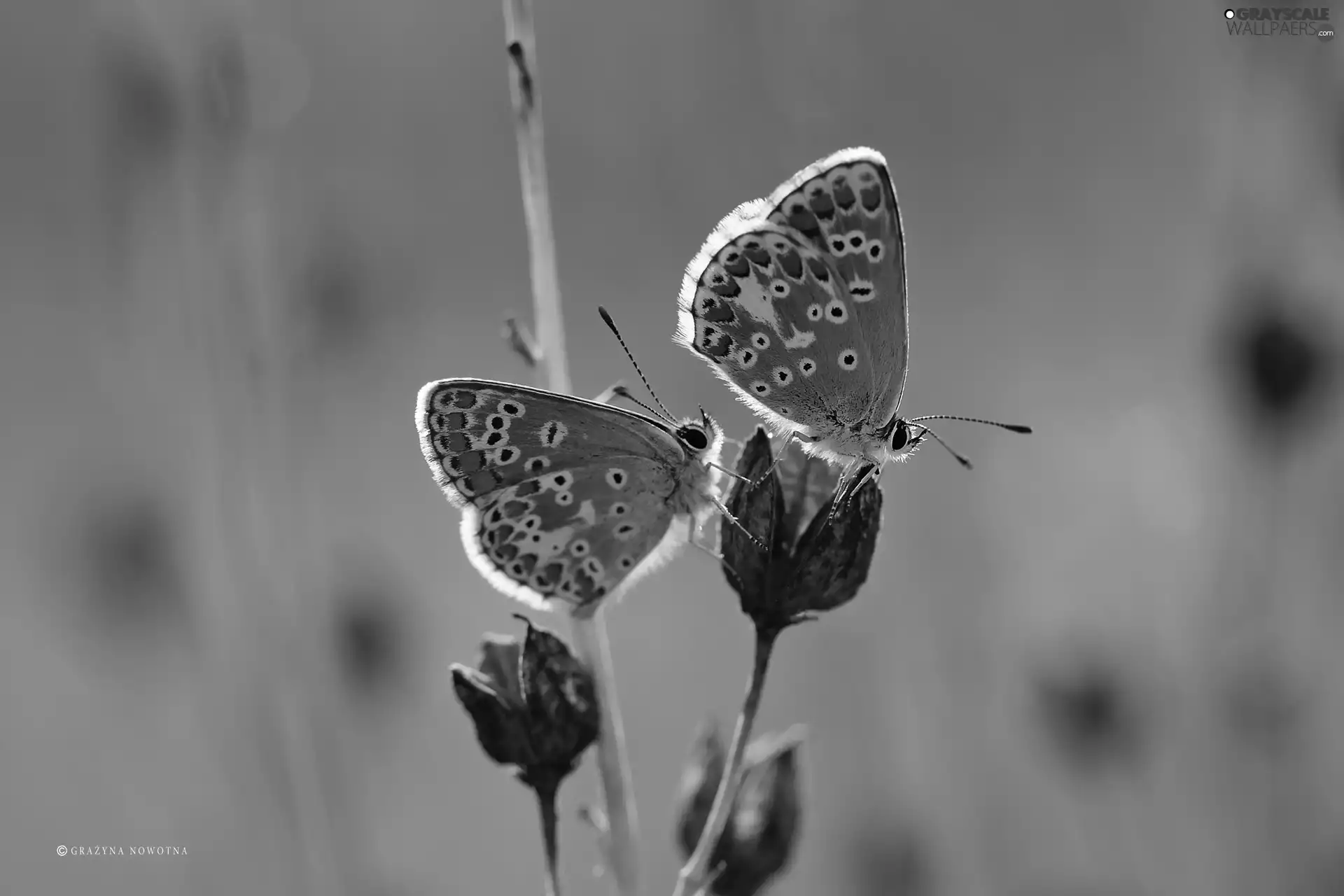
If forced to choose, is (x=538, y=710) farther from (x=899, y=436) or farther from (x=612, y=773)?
(x=899, y=436)

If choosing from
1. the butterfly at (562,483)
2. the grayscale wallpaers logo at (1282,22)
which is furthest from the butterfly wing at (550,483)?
the grayscale wallpaers logo at (1282,22)

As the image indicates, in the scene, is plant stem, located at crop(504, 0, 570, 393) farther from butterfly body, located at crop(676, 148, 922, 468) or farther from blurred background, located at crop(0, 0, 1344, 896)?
blurred background, located at crop(0, 0, 1344, 896)

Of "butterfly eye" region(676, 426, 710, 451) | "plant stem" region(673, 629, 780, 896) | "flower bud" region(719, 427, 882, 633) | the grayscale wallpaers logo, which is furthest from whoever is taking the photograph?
the grayscale wallpaers logo

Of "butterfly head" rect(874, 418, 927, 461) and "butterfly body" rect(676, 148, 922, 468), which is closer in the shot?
"butterfly body" rect(676, 148, 922, 468)

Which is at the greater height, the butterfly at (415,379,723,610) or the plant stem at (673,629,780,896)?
the butterfly at (415,379,723,610)

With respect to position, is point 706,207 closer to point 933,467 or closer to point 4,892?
point 933,467

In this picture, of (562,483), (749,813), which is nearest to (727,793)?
(749,813)

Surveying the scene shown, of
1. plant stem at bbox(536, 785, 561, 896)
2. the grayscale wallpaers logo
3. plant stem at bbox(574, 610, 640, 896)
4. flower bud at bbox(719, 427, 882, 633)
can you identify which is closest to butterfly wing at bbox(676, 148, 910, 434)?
flower bud at bbox(719, 427, 882, 633)
